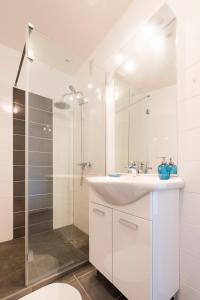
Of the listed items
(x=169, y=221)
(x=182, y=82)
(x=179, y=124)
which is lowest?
(x=169, y=221)

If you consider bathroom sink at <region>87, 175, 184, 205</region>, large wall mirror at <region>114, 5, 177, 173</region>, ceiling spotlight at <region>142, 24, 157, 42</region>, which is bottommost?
bathroom sink at <region>87, 175, 184, 205</region>

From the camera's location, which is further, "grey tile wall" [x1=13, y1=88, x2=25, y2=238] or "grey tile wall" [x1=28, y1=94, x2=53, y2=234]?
"grey tile wall" [x1=13, y1=88, x2=25, y2=238]

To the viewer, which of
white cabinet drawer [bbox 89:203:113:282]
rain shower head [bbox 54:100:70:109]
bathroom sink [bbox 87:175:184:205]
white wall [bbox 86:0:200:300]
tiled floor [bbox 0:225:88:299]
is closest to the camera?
bathroom sink [bbox 87:175:184:205]

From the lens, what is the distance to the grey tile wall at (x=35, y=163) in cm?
147

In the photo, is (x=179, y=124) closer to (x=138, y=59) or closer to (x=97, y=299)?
(x=138, y=59)

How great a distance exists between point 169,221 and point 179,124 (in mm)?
611

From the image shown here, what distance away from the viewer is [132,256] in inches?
35.0

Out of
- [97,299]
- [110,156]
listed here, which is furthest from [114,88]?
[97,299]

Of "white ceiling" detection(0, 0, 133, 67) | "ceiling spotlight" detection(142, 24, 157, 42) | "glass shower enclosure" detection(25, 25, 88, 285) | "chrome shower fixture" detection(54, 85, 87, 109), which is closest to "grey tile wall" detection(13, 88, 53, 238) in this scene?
"glass shower enclosure" detection(25, 25, 88, 285)

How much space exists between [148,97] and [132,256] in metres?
1.20

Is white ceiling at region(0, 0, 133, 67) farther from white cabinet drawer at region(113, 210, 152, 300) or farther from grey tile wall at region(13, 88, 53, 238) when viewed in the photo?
white cabinet drawer at region(113, 210, 152, 300)

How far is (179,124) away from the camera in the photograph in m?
1.03

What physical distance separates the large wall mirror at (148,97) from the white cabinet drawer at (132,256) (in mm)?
510

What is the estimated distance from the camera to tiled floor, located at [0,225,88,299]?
1183mm
